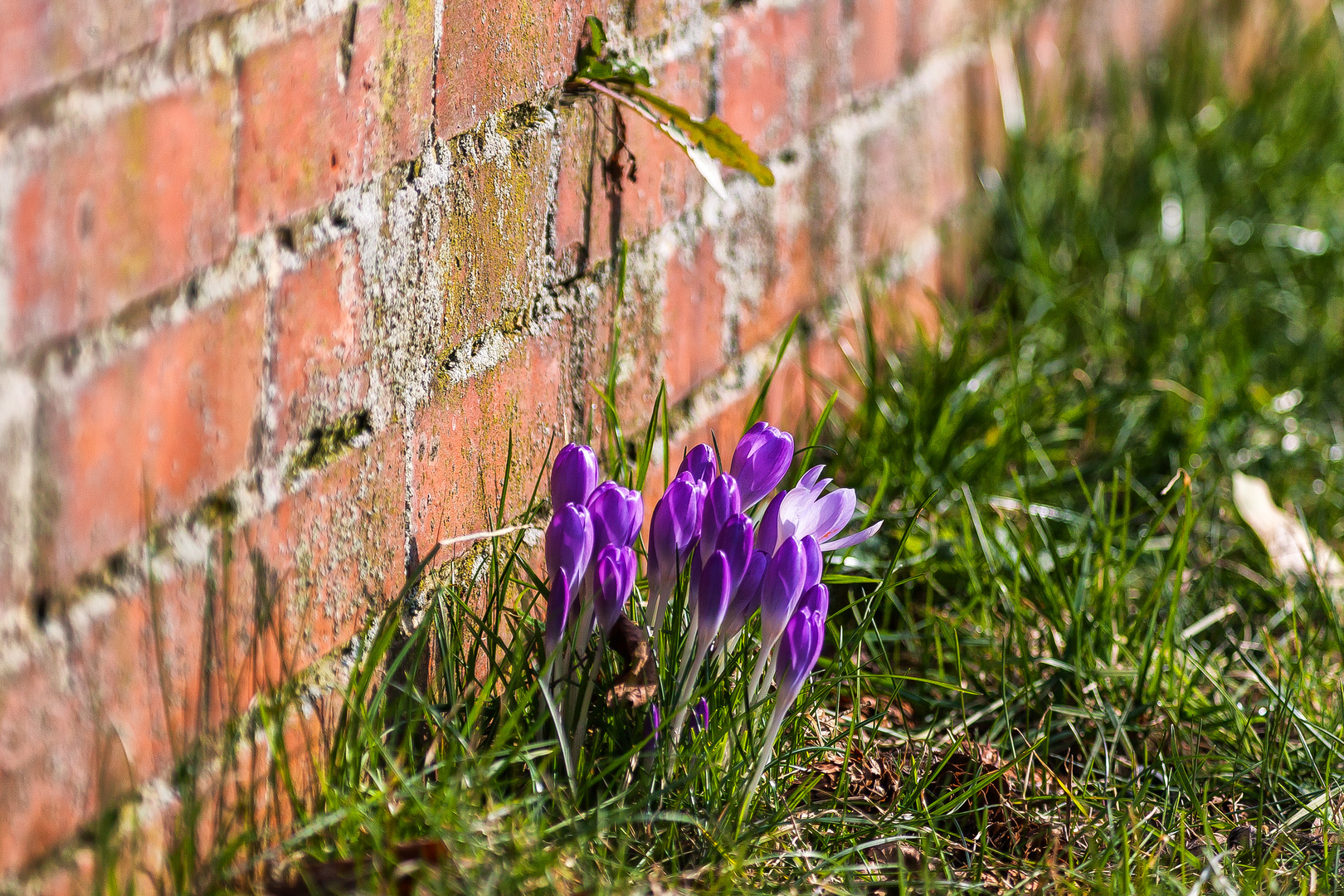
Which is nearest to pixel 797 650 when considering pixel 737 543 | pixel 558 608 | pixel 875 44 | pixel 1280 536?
pixel 737 543

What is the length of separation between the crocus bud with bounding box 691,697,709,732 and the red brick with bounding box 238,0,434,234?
558 millimetres

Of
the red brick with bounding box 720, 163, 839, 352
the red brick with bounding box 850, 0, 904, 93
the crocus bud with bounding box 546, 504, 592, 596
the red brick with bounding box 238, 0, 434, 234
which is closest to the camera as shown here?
the red brick with bounding box 238, 0, 434, 234

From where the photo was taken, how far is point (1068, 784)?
143 centimetres

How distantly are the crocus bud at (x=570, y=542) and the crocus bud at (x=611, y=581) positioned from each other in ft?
0.06

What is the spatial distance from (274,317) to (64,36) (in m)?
0.28

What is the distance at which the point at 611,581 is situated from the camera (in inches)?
43.6

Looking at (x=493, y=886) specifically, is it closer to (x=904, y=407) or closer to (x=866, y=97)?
(x=904, y=407)

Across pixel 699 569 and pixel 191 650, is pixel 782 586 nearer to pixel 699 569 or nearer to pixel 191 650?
pixel 699 569

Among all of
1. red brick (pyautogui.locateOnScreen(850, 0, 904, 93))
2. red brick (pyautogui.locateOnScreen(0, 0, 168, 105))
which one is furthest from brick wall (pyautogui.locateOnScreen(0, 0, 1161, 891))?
red brick (pyautogui.locateOnScreen(850, 0, 904, 93))

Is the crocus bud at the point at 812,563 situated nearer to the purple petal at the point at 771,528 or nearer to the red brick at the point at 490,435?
the purple petal at the point at 771,528

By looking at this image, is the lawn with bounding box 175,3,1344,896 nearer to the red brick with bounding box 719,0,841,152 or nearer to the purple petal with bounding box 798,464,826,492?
the purple petal with bounding box 798,464,826,492

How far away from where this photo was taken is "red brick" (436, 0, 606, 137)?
1.21 metres

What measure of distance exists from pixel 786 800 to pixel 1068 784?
359mm

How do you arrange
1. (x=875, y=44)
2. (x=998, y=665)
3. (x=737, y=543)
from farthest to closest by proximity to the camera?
(x=875, y=44) < (x=998, y=665) < (x=737, y=543)
